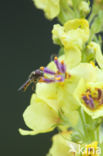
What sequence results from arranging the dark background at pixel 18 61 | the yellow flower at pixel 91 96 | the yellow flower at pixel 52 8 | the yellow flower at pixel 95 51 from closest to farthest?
the yellow flower at pixel 91 96, the yellow flower at pixel 95 51, the yellow flower at pixel 52 8, the dark background at pixel 18 61

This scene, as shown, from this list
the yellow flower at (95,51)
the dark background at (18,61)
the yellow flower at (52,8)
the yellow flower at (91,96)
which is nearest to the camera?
the yellow flower at (91,96)

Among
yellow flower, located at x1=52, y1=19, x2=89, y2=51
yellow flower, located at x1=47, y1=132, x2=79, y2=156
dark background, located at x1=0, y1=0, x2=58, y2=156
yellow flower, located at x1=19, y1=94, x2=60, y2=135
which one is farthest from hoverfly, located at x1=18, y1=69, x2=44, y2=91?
dark background, located at x1=0, y1=0, x2=58, y2=156

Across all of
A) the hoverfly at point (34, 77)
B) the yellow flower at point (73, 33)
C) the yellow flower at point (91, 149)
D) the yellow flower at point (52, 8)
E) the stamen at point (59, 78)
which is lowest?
the yellow flower at point (91, 149)

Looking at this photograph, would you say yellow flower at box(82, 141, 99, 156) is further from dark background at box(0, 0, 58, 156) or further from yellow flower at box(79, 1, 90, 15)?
dark background at box(0, 0, 58, 156)

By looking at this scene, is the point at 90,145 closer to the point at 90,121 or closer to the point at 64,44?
the point at 90,121

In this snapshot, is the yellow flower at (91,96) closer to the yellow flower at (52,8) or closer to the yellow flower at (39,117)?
the yellow flower at (39,117)

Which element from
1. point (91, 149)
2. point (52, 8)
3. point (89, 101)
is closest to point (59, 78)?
point (89, 101)

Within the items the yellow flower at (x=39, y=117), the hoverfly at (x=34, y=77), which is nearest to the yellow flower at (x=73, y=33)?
the hoverfly at (x=34, y=77)

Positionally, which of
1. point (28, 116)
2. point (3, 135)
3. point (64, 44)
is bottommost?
point (3, 135)

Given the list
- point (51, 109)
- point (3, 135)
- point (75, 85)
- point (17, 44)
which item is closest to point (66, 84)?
point (75, 85)
